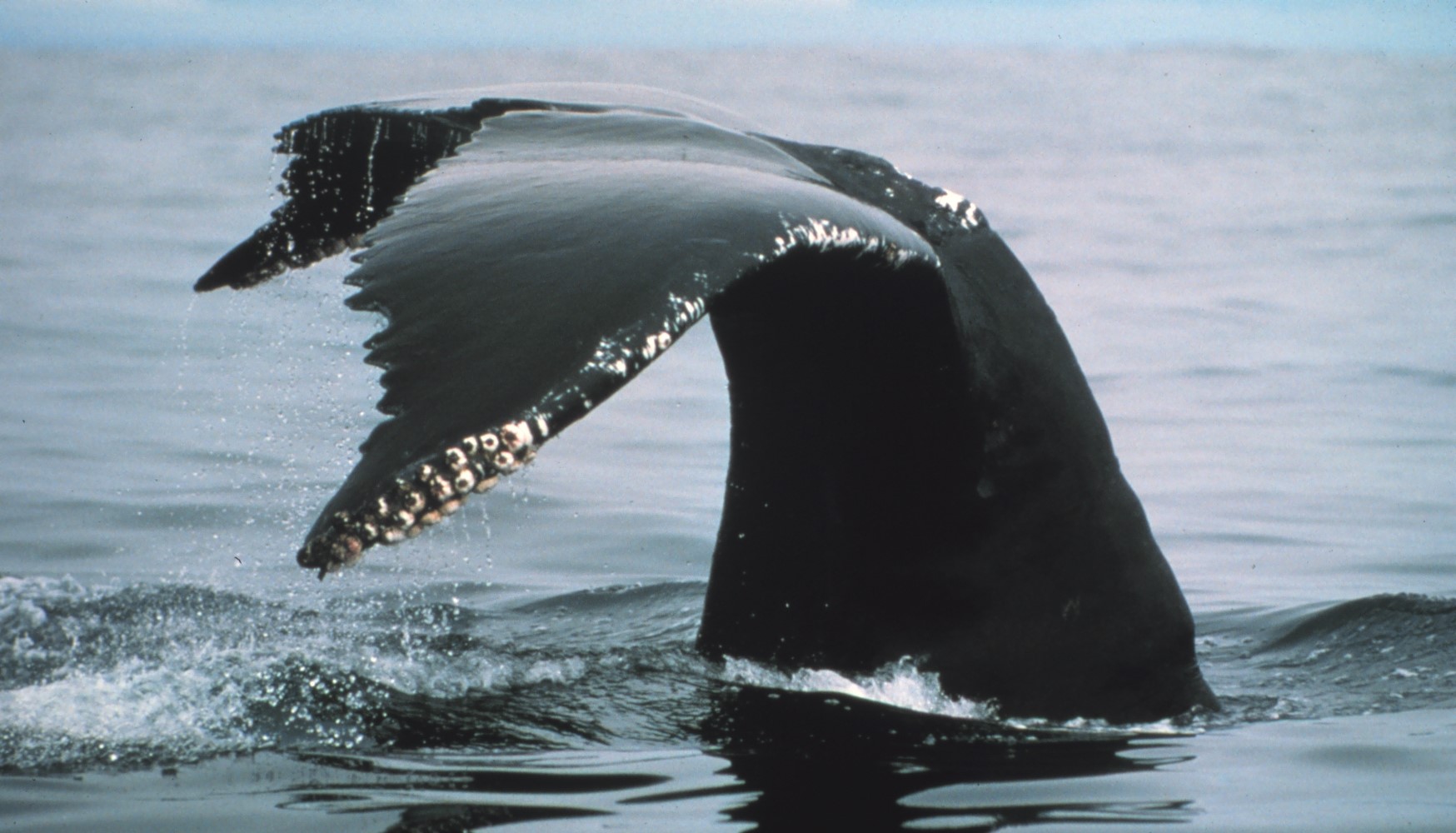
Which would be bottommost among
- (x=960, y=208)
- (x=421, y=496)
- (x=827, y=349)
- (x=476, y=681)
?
(x=476, y=681)

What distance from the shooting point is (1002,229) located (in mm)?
22906

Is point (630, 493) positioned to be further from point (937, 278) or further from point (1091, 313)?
point (1091, 313)

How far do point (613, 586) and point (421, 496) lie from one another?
13.7 feet

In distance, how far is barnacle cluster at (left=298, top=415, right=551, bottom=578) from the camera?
2.22 m

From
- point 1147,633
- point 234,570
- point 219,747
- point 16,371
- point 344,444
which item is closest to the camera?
point 219,747

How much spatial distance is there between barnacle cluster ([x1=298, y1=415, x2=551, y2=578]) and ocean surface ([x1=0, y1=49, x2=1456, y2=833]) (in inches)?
41.2

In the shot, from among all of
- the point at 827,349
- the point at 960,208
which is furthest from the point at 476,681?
the point at 960,208

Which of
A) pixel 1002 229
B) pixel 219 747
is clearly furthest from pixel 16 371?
pixel 1002 229

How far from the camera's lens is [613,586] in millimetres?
6383

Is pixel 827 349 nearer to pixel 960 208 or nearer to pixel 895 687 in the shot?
pixel 960 208

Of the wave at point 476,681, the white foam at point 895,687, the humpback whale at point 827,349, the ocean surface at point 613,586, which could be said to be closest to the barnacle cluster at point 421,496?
the humpback whale at point 827,349

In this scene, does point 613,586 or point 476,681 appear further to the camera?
point 613,586

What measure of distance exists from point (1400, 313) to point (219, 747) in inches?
548

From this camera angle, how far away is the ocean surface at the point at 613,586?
3537 millimetres
